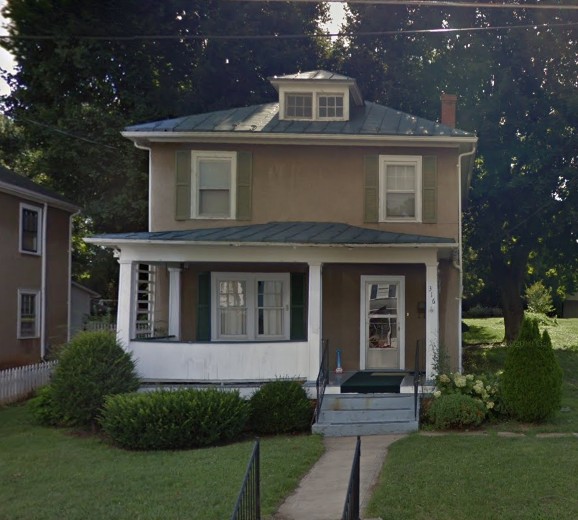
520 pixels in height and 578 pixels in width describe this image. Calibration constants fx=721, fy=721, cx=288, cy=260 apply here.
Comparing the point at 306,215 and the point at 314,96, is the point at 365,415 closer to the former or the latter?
the point at 306,215

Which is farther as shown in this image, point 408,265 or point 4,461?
point 408,265

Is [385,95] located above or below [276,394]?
above

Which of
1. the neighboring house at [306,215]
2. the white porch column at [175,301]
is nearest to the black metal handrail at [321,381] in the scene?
the neighboring house at [306,215]

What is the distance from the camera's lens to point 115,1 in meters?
23.4

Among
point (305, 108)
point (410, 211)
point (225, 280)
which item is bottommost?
point (225, 280)

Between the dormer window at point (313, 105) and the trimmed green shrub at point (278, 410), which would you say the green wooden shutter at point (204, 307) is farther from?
the dormer window at point (313, 105)

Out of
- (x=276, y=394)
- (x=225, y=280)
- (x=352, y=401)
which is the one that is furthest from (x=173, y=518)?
(x=225, y=280)

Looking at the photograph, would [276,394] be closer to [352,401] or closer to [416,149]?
[352,401]

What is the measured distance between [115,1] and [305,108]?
10250 millimetres

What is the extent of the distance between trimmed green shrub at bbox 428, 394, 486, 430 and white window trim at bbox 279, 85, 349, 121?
285 inches

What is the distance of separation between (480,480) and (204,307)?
8.63 metres

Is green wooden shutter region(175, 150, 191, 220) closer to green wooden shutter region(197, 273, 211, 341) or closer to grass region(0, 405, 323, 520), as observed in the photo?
green wooden shutter region(197, 273, 211, 341)

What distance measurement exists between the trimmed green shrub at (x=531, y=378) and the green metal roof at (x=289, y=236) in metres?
2.46

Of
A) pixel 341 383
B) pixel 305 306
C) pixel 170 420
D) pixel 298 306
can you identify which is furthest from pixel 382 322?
pixel 170 420
